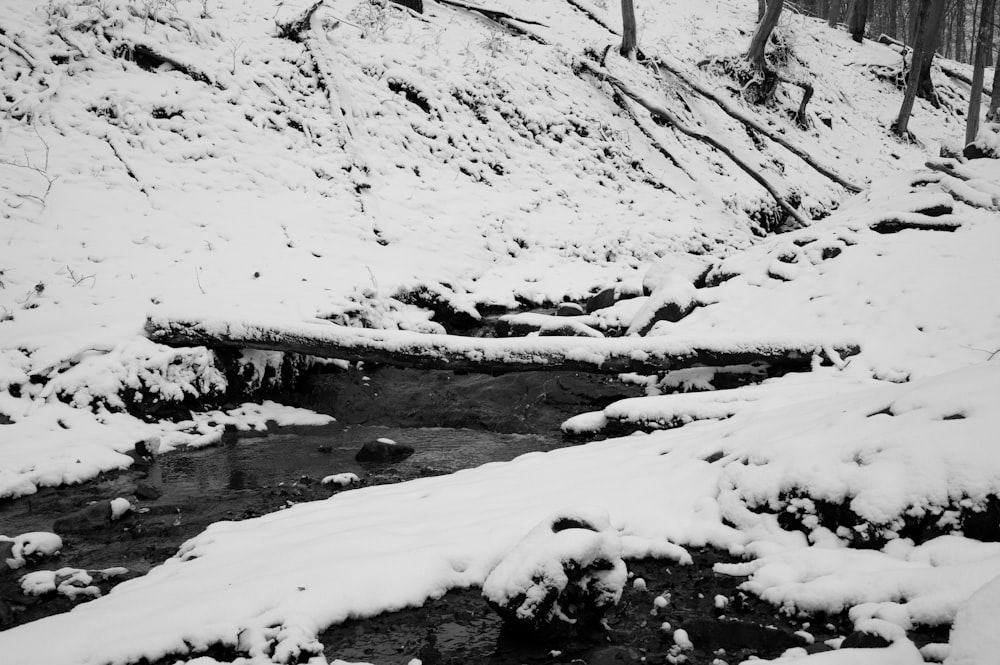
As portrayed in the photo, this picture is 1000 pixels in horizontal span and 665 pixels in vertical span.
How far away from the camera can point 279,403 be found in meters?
6.24

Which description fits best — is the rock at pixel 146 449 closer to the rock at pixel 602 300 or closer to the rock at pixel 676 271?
the rock at pixel 602 300

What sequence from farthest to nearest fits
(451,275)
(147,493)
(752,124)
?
1. (752,124)
2. (451,275)
3. (147,493)

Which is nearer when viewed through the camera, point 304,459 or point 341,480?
point 341,480

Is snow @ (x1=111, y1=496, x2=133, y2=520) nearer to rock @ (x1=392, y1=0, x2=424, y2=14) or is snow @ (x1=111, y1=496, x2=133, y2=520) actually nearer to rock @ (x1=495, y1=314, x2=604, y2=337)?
rock @ (x1=495, y1=314, x2=604, y2=337)

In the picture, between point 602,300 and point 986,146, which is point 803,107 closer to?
point 986,146

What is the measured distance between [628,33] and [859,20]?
1374 cm

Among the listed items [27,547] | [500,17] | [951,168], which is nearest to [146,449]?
[27,547]

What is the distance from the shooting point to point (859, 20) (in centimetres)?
2278

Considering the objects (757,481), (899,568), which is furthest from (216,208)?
(899,568)

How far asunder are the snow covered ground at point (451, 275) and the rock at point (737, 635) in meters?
0.14

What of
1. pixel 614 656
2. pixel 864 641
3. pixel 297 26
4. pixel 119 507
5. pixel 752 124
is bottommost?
pixel 119 507

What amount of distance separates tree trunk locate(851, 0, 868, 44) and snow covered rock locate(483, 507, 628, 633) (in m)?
26.6

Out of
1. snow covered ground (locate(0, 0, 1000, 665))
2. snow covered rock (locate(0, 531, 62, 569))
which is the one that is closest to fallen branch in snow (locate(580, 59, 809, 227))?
snow covered ground (locate(0, 0, 1000, 665))

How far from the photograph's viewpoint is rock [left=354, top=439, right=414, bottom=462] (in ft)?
16.6
